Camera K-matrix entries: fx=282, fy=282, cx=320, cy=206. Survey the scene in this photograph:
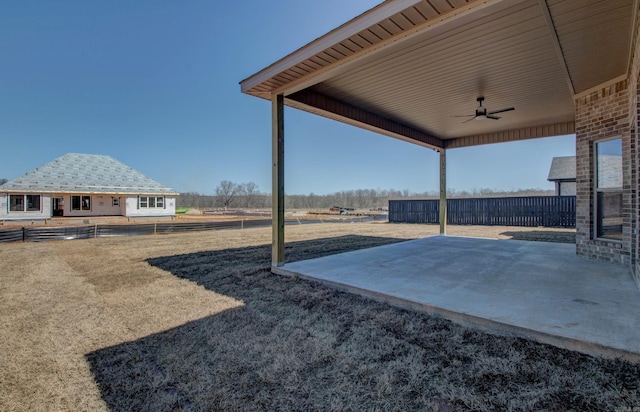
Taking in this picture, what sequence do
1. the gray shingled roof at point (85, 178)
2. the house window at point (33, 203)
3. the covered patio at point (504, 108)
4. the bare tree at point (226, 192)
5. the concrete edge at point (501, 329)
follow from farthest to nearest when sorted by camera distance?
the bare tree at point (226, 192), the gray shingled roof at point (85, 178), the house window at point (33, 203), the covered patio at point (504, 108), the concrete edge at point (501, 329)

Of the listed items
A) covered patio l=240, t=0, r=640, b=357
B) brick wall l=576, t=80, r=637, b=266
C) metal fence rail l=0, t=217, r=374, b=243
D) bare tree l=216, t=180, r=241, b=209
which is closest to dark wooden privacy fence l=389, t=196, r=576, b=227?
covered patio l=240, t=0, r=640, b=357

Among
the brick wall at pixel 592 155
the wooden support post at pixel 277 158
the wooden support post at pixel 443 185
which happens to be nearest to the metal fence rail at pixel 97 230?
the wooden support post at pixel 277 158

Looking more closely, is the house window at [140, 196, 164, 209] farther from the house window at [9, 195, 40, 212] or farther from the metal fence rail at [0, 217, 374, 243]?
the metal fence rail at [0, 217, 374, 243]

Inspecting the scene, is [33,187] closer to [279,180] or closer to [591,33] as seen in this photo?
[279,180]

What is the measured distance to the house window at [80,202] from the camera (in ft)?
64.8

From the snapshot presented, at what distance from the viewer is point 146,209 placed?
21156mm

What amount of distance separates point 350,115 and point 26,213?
22.4 m

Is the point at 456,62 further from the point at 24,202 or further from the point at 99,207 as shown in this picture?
the point at 24,202

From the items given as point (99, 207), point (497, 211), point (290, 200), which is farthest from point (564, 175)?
point (290, 200)

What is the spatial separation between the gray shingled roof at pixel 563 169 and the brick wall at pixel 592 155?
14.8 m

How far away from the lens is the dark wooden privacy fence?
14289mm

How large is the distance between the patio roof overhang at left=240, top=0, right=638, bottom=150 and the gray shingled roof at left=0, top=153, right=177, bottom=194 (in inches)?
807

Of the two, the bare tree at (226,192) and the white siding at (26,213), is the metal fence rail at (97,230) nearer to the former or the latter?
the white siding at (26,213)

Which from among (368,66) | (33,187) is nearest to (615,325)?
(368,66)
